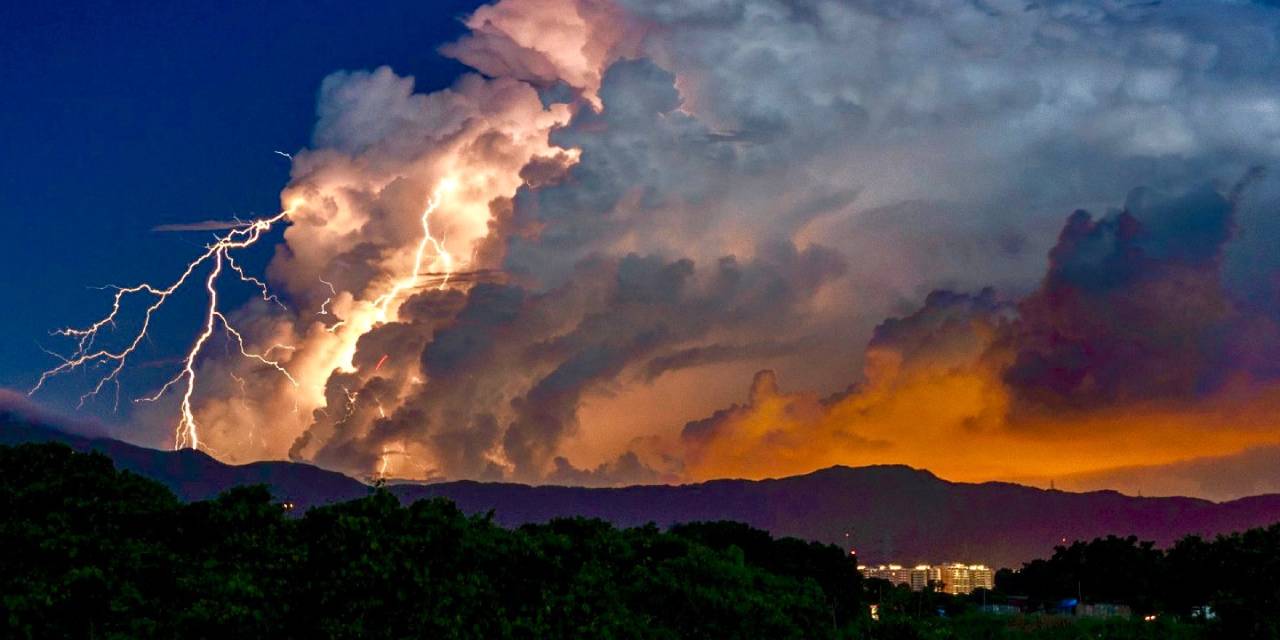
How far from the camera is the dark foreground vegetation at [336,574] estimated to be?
68.5ft

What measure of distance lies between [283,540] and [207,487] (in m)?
119

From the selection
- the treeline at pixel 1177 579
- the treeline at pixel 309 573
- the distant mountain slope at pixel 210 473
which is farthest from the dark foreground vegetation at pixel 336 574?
the distant mountain slope at pixel 210 473

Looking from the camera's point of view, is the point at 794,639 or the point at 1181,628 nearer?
the point at 794,639

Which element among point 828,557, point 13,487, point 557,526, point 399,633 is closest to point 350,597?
point 399,633

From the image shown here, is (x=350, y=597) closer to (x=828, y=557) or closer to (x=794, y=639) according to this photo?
(x=794, y=639)

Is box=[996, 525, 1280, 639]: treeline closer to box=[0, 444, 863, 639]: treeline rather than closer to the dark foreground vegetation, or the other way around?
the dark foreground vegetation

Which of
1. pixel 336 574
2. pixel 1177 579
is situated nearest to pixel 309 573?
pixel 336 574

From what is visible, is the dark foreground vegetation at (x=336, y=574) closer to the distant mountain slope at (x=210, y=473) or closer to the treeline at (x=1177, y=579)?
the treeline at (x=1177, y=579)

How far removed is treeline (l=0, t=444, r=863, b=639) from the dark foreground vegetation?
3 cm

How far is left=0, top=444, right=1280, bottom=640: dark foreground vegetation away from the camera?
2089cm

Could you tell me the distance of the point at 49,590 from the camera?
20188 mm

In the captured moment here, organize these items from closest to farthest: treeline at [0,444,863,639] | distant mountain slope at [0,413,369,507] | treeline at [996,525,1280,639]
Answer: treeline at [0,444,863,639], treeline at [996,525,1280,639], distant mountain slope at [0,413,369,507]

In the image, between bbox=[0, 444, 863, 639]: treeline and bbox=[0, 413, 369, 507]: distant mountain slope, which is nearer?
bbox=[0, 444, 863, 639]: treeline

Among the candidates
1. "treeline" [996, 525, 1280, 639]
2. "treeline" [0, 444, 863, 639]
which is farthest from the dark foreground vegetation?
"treeline" [996, 525, 1280, 639]
